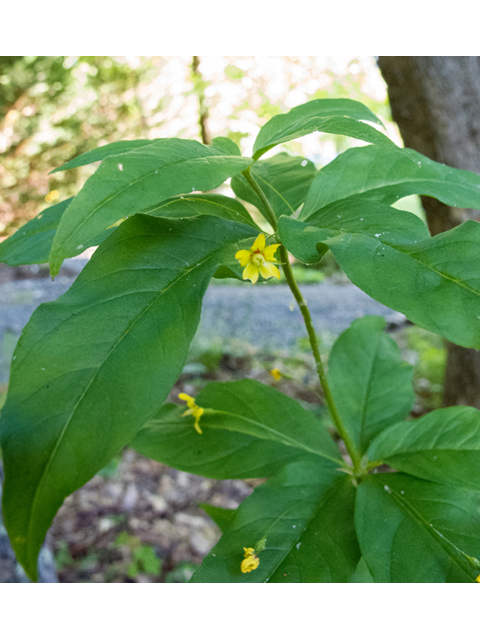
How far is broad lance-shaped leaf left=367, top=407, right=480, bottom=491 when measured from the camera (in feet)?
1.89

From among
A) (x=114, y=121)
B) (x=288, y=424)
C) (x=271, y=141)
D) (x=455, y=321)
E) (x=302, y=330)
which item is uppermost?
(x=114, y=121)

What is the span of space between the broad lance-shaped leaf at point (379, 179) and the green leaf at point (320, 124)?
0.24 ft

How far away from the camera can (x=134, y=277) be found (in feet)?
1.38

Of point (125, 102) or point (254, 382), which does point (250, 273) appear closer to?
point (254, 382)

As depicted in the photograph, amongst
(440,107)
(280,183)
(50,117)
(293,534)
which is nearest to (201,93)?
(50,117)

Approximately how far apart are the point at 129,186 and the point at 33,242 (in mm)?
274

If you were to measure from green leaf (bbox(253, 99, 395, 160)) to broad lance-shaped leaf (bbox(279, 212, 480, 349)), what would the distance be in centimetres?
9

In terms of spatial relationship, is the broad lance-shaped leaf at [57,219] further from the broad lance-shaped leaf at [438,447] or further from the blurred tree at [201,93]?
the blurred tree at [201,93]

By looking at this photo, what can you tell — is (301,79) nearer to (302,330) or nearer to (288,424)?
(302,330)

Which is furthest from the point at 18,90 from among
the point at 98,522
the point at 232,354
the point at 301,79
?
the point at 98,522

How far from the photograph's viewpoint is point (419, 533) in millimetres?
544

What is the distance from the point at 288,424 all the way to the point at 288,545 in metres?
0.18

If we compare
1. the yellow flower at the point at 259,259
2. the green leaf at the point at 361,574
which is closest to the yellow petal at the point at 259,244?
the yellow flower at the point at 259,259

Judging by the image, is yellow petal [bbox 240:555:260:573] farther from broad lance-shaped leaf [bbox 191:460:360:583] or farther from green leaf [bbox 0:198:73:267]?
green leaf [bbox 0:198:73:267]
